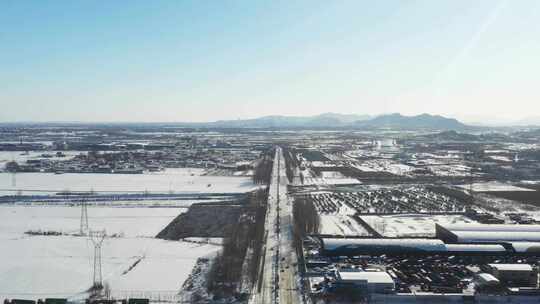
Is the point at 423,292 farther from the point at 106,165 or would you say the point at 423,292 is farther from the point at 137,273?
the point at 106,165

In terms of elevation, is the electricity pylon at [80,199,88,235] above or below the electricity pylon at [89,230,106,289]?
above

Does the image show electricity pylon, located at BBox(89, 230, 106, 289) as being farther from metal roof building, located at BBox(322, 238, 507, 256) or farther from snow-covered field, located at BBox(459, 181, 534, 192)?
snow-covered field, located at BBox(459, 181, 534, 192)

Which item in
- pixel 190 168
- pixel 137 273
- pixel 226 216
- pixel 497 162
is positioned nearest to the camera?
pixel 137 273

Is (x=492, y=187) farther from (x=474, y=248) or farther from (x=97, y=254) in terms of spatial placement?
(x=97, y=254)

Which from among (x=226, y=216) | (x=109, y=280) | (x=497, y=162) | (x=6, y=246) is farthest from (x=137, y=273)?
(x=497, y=162)

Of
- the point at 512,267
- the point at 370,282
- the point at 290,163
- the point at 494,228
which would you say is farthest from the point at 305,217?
the point at 290,163

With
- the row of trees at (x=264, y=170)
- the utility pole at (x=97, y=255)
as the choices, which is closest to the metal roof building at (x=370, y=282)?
the utility pole at (x=97, y=255)

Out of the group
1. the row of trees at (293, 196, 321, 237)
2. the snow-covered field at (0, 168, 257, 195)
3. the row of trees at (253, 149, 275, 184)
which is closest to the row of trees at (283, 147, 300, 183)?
the row of trees at (253, 149, 275, 184)
